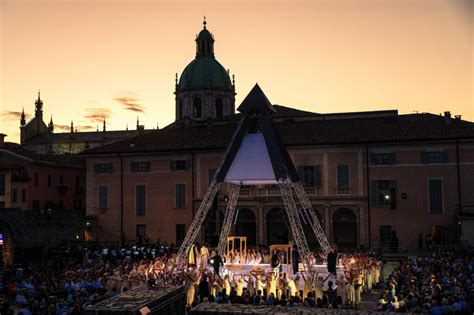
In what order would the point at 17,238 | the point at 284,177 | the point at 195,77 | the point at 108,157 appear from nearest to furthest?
the point at 284,177
the point at 17,238
the point at 108,157
the point at 195,77

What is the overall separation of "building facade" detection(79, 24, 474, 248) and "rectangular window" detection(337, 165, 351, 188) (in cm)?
8

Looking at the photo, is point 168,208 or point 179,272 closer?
point 179,272

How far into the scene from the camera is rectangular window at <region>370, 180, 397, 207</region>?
4362 cm

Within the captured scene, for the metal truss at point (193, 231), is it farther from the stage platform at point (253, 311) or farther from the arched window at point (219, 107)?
the arched window at point (219, 107)

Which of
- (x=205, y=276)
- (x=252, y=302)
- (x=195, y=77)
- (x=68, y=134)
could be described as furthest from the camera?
(x=68, y=134)

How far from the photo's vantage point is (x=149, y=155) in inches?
1991

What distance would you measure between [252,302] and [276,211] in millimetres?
28258

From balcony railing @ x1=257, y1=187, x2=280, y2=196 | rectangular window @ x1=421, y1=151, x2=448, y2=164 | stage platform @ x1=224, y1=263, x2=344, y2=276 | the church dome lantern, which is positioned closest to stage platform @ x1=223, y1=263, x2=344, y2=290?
stage platform @ x1=224, y1=263, x2=344, y2=276

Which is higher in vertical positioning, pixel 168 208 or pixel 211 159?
pixel 211 159

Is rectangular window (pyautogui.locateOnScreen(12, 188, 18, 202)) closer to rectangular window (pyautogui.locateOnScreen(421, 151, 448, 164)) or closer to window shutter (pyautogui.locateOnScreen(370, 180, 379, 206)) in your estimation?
window shutter (pyautogui.locateOnScreen(370, 180, 379, 206))

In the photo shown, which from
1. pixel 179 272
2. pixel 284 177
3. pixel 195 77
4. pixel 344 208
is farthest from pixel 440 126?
pixel 195 77

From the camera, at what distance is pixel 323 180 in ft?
149

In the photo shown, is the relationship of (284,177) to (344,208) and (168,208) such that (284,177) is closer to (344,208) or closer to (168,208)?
(344,208)

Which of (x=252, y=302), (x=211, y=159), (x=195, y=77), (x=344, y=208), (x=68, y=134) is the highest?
(x=195, y=77)
